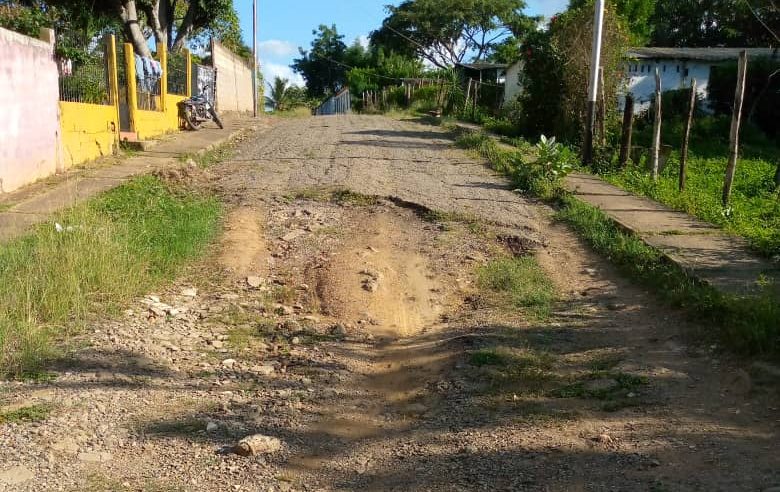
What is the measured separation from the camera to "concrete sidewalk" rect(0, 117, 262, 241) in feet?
25.0

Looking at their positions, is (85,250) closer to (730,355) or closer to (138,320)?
(138,320)

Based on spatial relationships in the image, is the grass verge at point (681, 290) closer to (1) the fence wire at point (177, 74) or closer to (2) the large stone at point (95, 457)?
(2) the large stone at point (95, 457)

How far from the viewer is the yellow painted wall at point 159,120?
14930mm

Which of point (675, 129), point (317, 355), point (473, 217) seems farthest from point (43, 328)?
point (675, 129)

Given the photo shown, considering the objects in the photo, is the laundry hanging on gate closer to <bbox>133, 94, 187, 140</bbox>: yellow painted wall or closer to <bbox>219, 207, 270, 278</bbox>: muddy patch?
<bbox>133, 94, 187, 140</bbox>: yellow painted wall

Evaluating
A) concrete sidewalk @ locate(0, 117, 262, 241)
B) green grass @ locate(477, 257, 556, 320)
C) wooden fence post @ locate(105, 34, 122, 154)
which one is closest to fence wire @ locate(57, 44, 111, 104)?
wooden fence post @ locate(105, 34, 122, 154)

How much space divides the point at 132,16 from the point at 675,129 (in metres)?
15.5

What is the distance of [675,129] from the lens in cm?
2127

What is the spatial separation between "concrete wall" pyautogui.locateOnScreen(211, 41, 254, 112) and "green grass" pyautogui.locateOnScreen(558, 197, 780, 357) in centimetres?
1948

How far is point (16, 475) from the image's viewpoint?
3.23 metres

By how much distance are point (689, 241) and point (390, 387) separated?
4.36 m

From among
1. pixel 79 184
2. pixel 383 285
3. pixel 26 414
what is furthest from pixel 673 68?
pixel 26 414

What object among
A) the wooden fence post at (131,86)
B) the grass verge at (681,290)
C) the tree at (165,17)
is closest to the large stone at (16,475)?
the grass verge at (681,290)

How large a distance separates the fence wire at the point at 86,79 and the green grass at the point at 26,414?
8.33 meters
